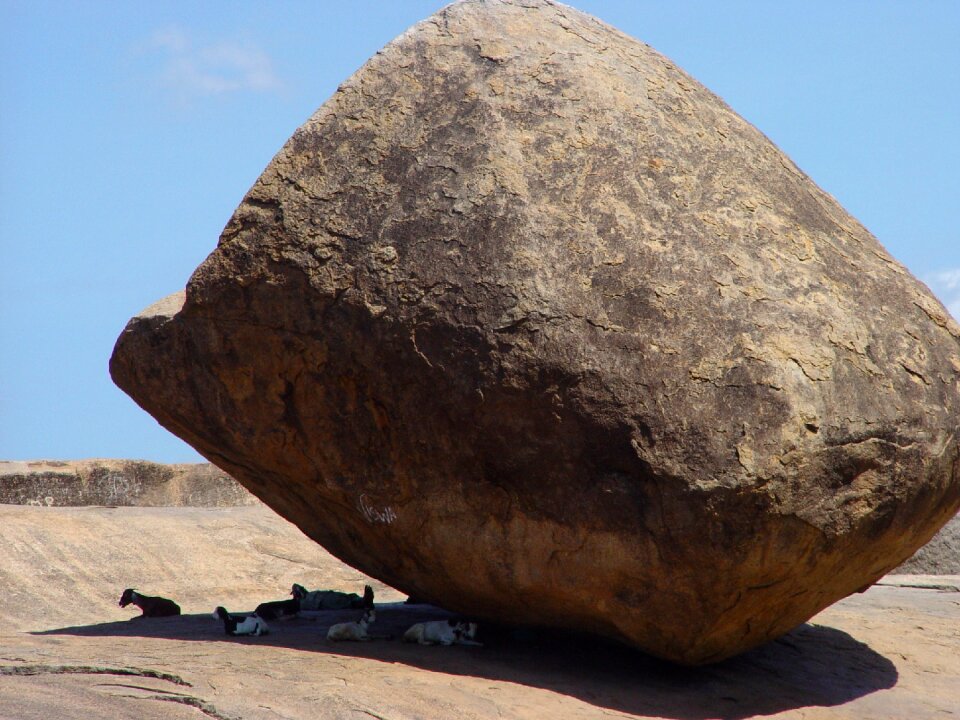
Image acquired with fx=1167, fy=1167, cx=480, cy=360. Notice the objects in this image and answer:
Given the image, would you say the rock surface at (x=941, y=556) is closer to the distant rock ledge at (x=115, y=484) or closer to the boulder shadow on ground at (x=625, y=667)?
the boulder shadow on ground at (x=625, y=667)

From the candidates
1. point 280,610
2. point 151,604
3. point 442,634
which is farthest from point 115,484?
point 442,634

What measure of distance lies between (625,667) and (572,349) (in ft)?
5.08

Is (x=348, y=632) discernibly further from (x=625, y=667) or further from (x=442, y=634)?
(x=625, y=667)

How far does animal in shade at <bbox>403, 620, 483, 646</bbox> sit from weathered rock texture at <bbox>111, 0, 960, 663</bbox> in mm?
113

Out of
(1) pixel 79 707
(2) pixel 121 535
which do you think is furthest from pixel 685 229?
(2) pixel 121 535

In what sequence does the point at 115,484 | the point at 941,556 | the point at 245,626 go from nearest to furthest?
the point at 245,626, the point at 941,556, the point at 115,484

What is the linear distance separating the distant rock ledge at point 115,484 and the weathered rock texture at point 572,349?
676 cm

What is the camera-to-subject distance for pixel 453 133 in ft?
15.8

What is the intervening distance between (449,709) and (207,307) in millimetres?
2002

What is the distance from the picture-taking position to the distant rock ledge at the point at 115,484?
11.3 m

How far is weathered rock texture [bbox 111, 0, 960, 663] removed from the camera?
435 centimetres

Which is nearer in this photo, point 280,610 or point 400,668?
point 400,668

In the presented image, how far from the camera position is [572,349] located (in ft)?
14.3

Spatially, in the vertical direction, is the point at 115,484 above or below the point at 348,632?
above
